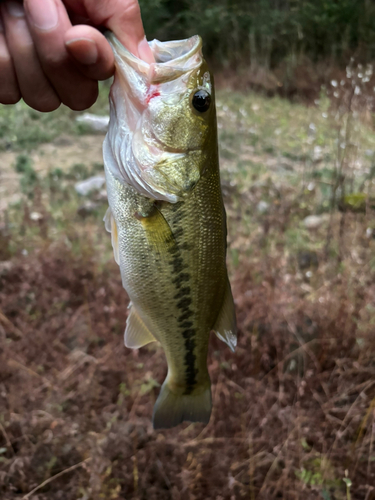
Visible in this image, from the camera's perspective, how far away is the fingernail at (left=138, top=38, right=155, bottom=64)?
1196 millimetres

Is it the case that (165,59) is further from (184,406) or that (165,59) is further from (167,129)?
(184,406)

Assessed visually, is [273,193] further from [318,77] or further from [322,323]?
[318,77]

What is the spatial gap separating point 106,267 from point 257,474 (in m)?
2.01

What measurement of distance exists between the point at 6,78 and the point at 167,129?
1.84 feet

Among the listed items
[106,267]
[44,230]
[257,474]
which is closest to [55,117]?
[44,230]

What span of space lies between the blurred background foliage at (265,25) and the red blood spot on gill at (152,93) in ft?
36.6

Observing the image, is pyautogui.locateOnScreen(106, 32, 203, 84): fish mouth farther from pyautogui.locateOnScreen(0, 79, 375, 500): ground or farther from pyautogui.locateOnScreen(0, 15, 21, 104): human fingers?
pyautogui.locateOnScreen(0, 79, 375, 500): ground

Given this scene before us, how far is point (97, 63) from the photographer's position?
1110 mm

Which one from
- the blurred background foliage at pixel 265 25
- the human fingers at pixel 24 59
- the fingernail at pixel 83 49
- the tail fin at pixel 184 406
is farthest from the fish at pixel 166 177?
the blurred background foliage at pixel 265 25

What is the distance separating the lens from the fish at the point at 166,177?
1237 mm

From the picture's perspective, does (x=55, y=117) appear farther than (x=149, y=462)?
Yes

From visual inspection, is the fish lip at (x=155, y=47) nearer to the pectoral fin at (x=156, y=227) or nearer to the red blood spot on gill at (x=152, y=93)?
the red blood spot on gill at (x=152, y=93)

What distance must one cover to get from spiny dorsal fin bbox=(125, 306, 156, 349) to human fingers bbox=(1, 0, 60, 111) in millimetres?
861

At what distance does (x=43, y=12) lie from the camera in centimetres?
107
